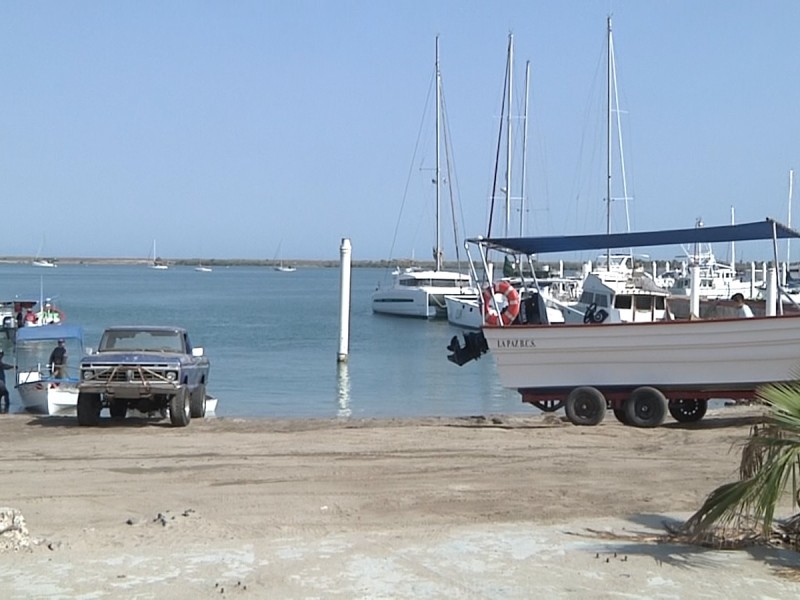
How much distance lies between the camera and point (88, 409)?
18.2m

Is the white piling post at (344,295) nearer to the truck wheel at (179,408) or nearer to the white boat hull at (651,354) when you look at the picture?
the truck wheel at (179,408)

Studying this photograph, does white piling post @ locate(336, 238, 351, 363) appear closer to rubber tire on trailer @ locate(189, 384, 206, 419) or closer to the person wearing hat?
the person wearing hat

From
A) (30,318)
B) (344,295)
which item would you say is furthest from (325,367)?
(30,318)

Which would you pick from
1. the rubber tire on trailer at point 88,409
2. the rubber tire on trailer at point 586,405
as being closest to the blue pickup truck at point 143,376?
the rubber tire on trailer at point 88,409

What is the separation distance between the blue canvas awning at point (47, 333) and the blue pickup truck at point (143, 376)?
5797mm

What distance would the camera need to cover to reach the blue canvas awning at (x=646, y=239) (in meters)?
16.7

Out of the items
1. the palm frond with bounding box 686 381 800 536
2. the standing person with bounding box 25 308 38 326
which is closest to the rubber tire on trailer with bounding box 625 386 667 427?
the palm frond with bounding box 686 381 800 536

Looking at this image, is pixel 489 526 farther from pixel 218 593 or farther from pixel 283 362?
pixel 283 362

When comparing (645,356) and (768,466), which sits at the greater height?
(645,356)

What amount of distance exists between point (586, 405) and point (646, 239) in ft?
9.43

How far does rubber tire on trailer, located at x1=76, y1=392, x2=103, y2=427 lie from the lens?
18.0 metres

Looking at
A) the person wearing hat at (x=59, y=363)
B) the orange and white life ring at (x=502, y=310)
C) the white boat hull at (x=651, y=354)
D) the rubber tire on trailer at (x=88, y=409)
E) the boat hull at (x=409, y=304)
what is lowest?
the rubber tire on trailer at (x=88, y=409)

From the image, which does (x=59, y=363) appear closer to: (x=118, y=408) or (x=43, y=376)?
(x=43, y=376)

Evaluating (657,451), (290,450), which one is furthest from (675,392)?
(290,450)
